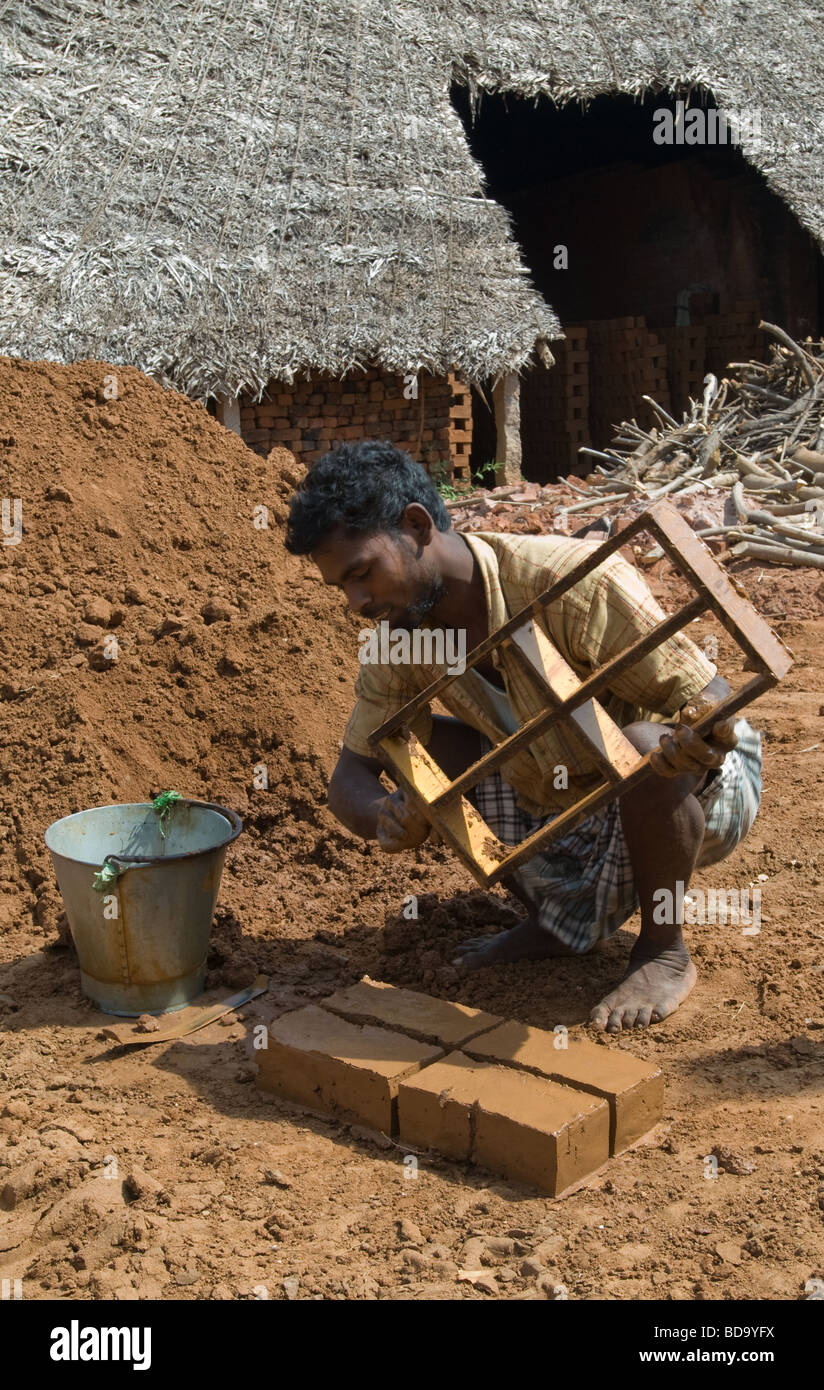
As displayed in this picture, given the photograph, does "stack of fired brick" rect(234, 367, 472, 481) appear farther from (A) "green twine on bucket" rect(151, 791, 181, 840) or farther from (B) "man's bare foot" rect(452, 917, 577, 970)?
(B) "man's bare foot" rect(452, 917, 577, 970)

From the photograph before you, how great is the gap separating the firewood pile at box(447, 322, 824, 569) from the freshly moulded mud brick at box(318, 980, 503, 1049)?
4.51 m

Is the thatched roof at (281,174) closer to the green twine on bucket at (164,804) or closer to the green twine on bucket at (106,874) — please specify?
the green twine on bucket at (164,804)

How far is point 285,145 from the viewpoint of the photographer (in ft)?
32.7

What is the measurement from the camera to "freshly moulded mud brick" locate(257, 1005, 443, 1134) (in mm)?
2643

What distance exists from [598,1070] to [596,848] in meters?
0.70

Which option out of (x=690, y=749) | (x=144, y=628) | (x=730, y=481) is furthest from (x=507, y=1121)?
(x=730, y=481)

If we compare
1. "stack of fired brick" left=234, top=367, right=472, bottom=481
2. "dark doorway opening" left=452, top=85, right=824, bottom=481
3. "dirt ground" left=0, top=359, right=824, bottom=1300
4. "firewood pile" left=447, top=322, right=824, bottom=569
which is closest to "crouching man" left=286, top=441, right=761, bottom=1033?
"dirt ground" left=0, top=359, right=824, bottom=1300

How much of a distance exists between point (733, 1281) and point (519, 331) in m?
8.50

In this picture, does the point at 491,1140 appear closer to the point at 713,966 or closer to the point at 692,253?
the point at 713,966

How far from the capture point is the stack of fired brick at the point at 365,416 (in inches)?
376

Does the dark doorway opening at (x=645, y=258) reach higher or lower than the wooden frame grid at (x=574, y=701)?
higher

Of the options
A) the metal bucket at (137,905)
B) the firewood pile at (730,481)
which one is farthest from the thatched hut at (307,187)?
the metal bucket at (137,905)

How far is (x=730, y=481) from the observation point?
891 cm

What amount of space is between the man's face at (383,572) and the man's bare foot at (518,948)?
981 millimetres
